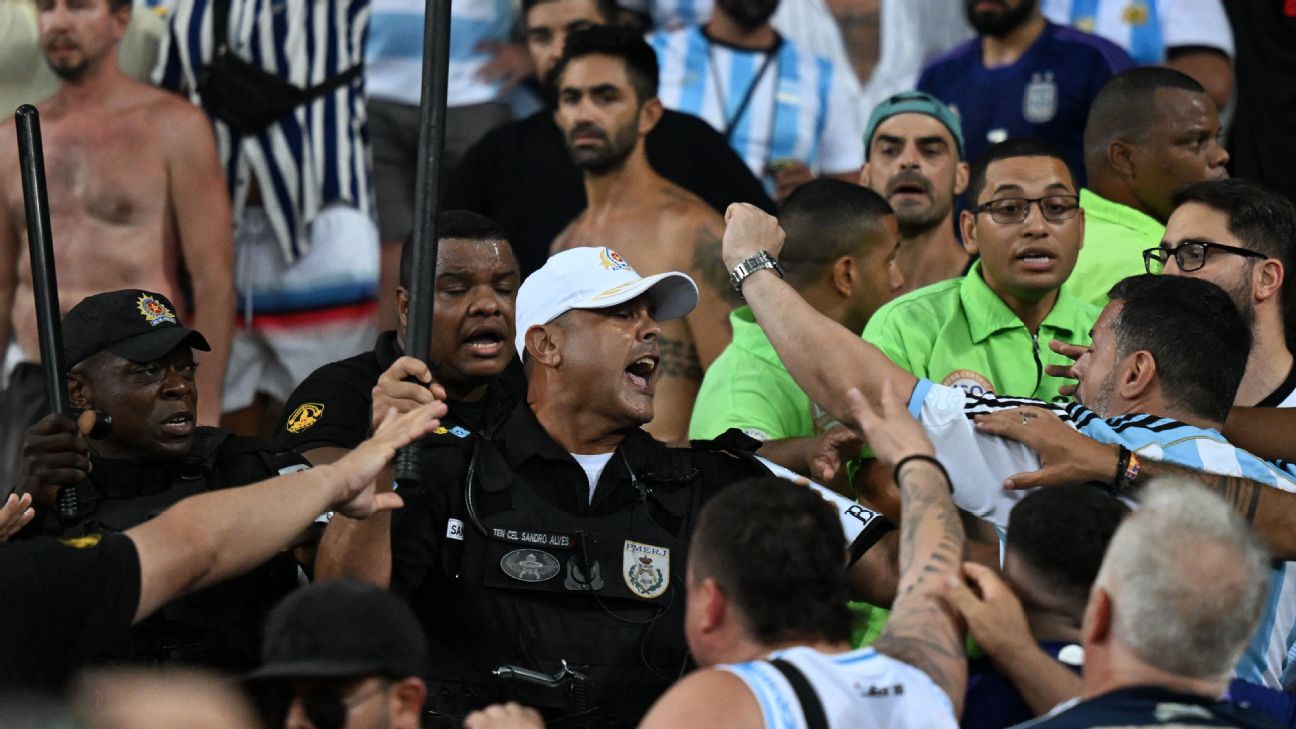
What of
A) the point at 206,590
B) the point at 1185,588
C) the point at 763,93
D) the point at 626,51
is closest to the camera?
the point at 1185,588

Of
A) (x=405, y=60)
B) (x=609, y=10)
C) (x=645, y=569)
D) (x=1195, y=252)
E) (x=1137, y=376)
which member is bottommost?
(x=645, y=569)

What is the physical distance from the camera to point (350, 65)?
8.70 m

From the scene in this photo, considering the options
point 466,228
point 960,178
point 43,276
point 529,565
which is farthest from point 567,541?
point 960,178

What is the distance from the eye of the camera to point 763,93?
8617mm

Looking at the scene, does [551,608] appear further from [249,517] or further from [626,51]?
[626,51]

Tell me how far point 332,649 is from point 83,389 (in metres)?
2.18

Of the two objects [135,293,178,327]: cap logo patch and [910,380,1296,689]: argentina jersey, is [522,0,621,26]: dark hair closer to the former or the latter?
[135,293,178,327]: cap logo patch

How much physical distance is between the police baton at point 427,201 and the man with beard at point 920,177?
3.24m

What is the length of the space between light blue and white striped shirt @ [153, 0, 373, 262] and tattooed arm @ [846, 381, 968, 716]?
5.19 m

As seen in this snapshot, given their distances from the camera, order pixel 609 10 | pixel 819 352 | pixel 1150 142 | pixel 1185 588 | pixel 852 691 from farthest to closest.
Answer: pixel 609 10 < pixel 1150 142 < pixel 819 352 < pixel 852 691 < pixel 1185 588

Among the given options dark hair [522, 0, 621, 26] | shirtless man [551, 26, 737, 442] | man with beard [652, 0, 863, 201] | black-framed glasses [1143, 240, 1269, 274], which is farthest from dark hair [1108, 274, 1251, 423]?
dark hair [522, 0, 621, 26]

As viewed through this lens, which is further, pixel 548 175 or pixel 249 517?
pixel 548 175

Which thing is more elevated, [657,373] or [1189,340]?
[1189,340]

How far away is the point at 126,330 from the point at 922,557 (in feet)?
8.07
